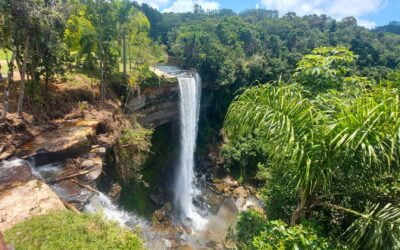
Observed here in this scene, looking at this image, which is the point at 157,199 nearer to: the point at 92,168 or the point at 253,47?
the point at 92,168

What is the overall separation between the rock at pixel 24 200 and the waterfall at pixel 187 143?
39.6ft

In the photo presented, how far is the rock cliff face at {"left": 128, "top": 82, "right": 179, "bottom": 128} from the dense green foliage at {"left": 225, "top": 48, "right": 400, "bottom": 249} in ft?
46.4

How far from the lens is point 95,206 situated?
9.38 m

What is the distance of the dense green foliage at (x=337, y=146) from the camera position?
394 centimetres

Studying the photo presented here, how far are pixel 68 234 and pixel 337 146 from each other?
5.49 metres

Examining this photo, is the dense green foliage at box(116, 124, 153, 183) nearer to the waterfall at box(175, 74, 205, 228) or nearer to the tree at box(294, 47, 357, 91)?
the waterfall at box(175, 74, 205, 228)

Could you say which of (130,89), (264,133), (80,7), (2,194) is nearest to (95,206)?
(2,194)

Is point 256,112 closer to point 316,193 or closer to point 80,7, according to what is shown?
point 316,193

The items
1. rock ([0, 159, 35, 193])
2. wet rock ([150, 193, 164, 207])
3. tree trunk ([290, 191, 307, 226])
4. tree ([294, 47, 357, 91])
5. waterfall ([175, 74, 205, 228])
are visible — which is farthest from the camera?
waterfall ([175, 74, 205, 228])

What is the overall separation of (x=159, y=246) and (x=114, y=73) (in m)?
9.43

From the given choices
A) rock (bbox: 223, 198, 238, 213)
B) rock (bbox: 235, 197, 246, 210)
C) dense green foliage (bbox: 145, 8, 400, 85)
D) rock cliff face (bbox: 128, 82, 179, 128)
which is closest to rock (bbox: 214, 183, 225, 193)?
rock (bbox: 223, 198, 238, 213)

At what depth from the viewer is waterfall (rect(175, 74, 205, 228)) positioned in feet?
68.2

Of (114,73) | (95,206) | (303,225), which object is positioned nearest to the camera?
(303,225)

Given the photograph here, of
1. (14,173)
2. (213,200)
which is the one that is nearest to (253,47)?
(213,200)
